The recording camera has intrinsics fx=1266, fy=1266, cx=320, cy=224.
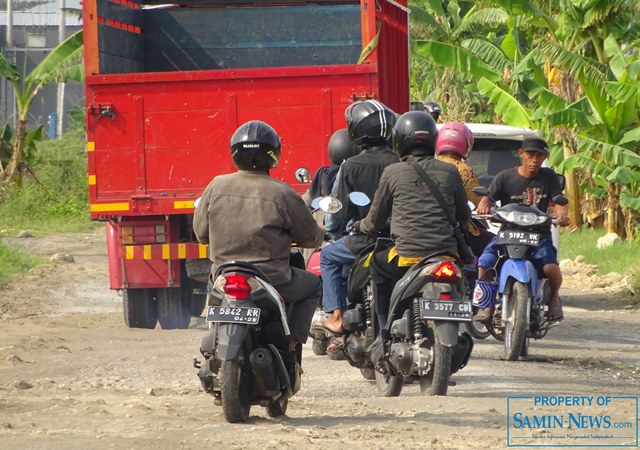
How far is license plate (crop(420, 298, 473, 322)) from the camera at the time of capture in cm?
681

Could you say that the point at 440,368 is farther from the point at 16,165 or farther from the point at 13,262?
the point at 16,165

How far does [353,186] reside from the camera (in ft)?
25.7

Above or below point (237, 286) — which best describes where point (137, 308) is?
below

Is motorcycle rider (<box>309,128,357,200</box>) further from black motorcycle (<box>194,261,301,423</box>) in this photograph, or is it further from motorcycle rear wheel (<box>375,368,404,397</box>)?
black motorcycle (<box>194,261,301,423</box>)

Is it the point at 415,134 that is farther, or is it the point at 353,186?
the point at 353,186

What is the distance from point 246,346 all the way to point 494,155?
280 inches

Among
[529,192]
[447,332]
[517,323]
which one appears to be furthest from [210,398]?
[529,192]

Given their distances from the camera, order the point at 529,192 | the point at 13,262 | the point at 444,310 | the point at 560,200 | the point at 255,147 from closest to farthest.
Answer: the point at 255,147
the point at 444,310
the point at 560,200
the point at 529,192
the point at 13,262

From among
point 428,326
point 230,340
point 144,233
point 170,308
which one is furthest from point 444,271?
point 170,308

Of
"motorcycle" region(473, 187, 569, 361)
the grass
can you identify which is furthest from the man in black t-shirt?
the grass

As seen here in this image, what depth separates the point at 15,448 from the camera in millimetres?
5516

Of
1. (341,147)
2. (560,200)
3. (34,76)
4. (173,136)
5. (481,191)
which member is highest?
(34,76)

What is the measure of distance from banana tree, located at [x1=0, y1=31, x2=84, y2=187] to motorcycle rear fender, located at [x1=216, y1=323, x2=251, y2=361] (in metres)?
15.8

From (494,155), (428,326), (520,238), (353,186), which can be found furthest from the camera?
(494,155)
